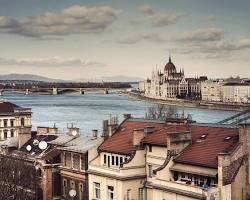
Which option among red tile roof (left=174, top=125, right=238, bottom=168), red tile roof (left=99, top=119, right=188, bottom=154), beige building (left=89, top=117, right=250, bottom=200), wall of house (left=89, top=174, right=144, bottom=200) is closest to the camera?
beige building (left=89, top=117, right=250, bottom=200)

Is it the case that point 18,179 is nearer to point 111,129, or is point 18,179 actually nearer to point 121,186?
point 111,129

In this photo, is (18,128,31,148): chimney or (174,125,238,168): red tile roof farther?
(18,128,31,148): chimney

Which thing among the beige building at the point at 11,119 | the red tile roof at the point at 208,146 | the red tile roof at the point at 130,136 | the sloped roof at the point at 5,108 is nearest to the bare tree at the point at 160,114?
the beige building at the point at 11,119

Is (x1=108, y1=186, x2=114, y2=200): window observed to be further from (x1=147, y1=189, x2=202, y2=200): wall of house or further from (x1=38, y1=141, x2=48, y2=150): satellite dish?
(x1=38, y1=141, x2=48, y2=150): satellite dish

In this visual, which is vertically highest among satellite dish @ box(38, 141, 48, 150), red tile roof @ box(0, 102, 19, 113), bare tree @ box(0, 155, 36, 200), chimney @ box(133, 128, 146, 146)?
chimney @ box(133, 128, 146, 146)

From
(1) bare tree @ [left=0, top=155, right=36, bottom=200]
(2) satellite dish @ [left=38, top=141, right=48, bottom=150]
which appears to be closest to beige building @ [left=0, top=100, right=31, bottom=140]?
(2) satellite dish @ [left=38, top=141, right=48, bottom=150]

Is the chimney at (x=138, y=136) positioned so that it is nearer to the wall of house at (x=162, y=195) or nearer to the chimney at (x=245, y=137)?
the wall of house at (x=162, y=195)
